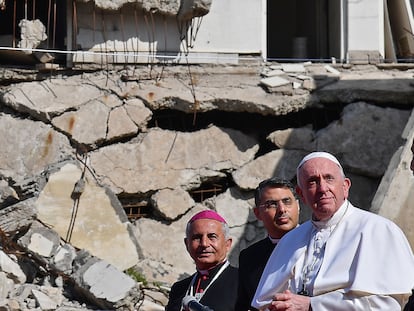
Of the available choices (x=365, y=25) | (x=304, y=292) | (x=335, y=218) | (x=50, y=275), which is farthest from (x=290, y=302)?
(x=365, y=25)

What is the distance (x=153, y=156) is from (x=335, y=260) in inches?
208

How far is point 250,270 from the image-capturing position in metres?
4.72

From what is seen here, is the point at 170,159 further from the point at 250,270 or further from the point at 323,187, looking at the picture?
the point at 323,187

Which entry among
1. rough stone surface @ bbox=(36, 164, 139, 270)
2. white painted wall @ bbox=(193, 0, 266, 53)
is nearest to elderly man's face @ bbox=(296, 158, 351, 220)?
rough stone surface @ bbox=(36, 164, 139, 270)

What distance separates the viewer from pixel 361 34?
1034cm

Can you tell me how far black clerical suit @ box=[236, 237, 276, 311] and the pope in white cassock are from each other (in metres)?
0.80

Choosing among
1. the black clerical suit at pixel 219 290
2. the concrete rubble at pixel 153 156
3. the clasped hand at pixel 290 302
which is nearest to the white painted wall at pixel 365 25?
the concrete rubble at pixel 153 156

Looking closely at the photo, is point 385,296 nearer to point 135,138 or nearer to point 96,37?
point 135,138

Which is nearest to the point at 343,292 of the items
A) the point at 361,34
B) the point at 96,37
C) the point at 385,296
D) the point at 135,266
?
the point at 385,296

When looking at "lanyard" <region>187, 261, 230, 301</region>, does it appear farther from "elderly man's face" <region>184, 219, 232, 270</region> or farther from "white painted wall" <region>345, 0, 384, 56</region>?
"white painted wall" <region>345, 0, 384, 56</region>

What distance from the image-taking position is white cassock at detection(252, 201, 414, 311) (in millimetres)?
3371

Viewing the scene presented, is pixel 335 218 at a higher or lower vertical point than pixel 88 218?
higher

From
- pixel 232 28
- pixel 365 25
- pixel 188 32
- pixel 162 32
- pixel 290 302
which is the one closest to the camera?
pixel 290 302

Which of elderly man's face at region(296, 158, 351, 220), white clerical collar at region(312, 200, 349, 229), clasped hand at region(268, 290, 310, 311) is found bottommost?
clasped hand at region(268, 290, 310, 311)
